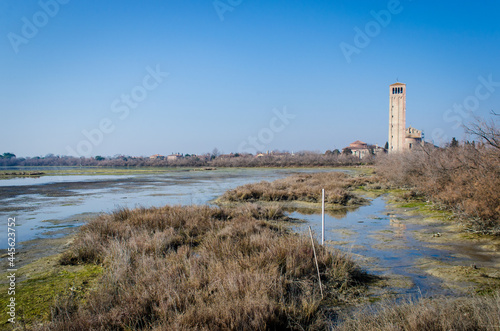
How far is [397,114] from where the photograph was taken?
99312mm

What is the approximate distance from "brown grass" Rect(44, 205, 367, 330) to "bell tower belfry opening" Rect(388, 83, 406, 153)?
97.0 m

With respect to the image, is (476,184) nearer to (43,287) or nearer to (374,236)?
(374,236)

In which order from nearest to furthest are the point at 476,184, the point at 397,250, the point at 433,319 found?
the point at 433,319, the point at 397,250, the point at 476,184

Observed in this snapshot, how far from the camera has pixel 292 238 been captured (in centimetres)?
738

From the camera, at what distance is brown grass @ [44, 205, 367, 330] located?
4211 millimetres

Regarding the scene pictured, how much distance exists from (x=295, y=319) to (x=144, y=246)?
4506 mm

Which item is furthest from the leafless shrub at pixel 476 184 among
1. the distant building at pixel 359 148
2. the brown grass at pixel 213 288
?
the distant building at pixel 359 148

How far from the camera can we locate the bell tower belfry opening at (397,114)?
96312mm

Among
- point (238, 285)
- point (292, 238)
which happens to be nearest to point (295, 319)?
point (238, 285)

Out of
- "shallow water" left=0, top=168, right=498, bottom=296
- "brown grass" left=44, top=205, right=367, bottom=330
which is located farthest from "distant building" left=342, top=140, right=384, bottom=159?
"brown grass" left=44, top=205, right=367, bottom=330

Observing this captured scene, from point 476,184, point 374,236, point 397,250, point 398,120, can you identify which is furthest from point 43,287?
point 398,120

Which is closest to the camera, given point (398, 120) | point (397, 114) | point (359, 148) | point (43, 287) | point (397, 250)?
point (43, 287)

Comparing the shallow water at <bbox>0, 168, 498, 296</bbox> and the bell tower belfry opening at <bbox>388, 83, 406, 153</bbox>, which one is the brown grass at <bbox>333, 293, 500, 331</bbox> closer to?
the shallow water at <bbox>0, 168, 498, 296</bbox>

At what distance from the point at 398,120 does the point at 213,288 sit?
10509 cm
